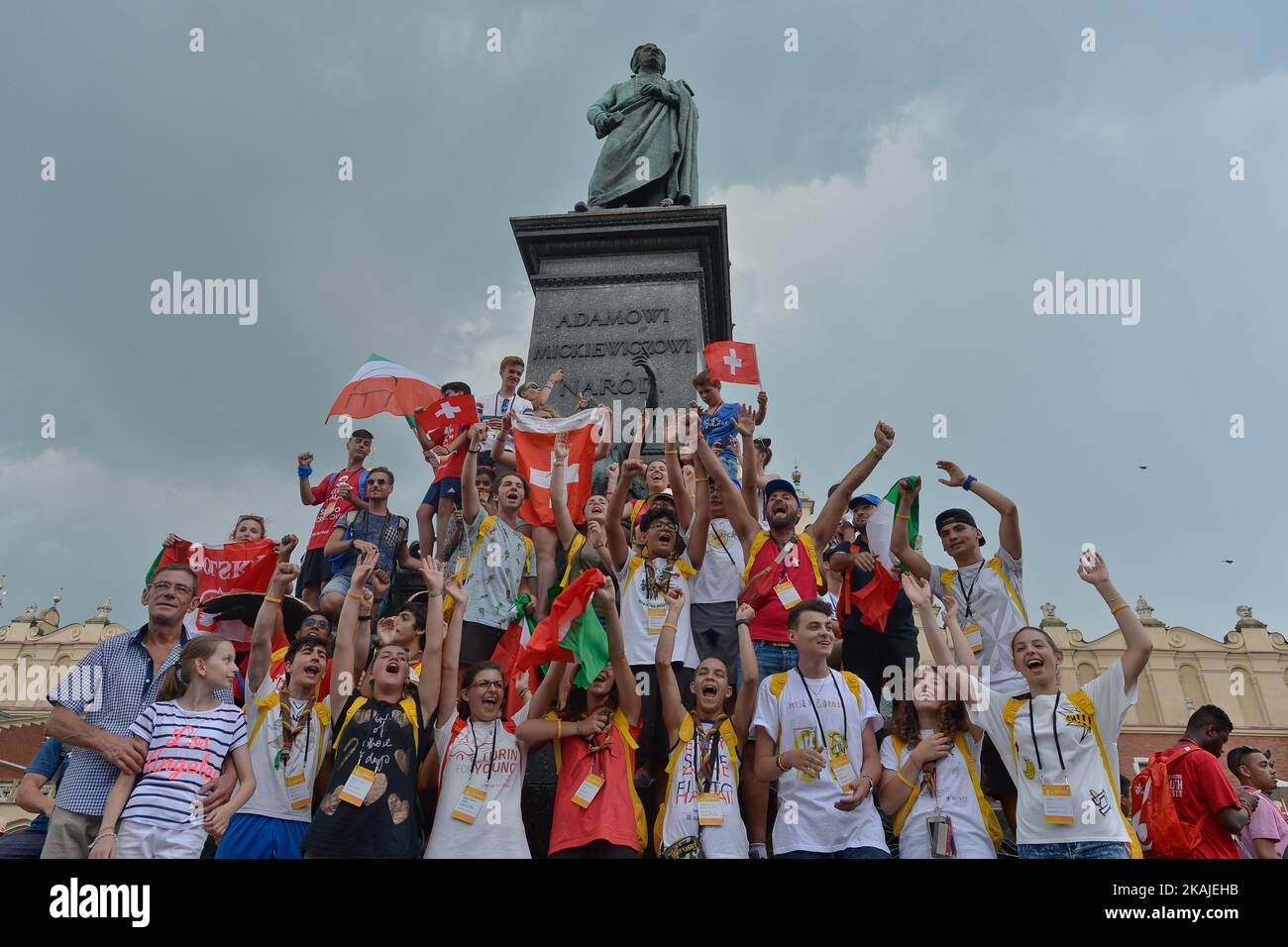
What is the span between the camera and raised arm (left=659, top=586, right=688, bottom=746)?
17.4 feet

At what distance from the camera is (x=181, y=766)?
14.4 feet

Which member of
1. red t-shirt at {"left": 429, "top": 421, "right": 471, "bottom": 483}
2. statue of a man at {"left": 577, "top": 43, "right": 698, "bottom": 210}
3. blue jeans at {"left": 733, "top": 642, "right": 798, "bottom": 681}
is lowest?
blue jeans at {"left": 733, "top": 642, "right": 798, "bottom": 681}

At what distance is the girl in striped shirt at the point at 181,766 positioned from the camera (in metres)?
4.20

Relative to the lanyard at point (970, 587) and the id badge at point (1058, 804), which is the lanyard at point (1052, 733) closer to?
the id badge at point (1058, 804)

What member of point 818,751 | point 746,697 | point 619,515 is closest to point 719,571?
point 619,515

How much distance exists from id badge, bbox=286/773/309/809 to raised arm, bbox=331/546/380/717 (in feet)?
1.58

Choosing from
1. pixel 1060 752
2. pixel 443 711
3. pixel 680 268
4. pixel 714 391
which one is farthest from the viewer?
pixel 680 268

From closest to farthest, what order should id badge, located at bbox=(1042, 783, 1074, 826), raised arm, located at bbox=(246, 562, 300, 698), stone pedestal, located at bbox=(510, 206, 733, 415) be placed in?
id badge, located at bbox=(1042, 783, 1074, 826) < raised arm, located at bbox=(246, 562, 300, 698) < stone pedestal, located at bbox=(510, 206, 733, 415)

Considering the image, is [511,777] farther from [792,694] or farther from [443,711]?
[792,694]

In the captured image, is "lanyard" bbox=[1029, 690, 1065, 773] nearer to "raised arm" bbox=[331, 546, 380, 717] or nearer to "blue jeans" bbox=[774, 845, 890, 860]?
"blue jeans" bbox=[774, 845, 890, 860]

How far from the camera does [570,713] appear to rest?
5398 mm

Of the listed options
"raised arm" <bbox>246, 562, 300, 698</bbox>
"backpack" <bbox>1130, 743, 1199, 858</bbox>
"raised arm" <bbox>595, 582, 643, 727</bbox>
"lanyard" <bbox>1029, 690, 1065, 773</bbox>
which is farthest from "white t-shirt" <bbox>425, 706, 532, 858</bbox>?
"backpack" <bbox>1130, 743, 1199, 858</bbox>
